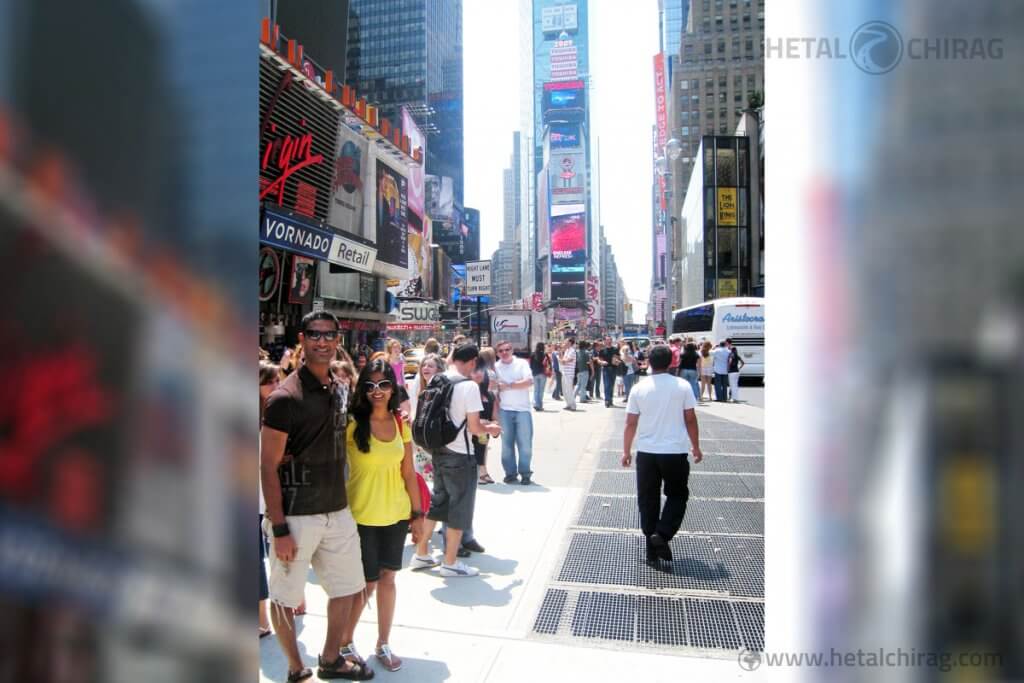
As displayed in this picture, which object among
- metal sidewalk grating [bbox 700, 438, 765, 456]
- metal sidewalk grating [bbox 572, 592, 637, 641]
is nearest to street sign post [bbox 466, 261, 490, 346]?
metal sidewalk grating [bbox 700, 438, 765, 456]

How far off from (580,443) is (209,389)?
9.50 m

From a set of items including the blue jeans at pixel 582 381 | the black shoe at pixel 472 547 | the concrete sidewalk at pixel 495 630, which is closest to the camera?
the concrete sidewalk at pixel 495 630

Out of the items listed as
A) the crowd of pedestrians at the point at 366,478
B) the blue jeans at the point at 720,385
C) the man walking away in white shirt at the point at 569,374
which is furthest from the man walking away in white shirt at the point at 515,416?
the blue jeans at the point at 720,385

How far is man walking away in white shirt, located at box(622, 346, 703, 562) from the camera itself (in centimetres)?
495

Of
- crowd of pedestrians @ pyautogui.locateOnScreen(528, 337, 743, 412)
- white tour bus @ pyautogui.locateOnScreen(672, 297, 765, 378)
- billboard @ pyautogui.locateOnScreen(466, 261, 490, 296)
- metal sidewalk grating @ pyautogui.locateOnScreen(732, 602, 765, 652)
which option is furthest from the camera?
billboard @ pyautogui.locateOnScreen(466, 261, 490, 296)

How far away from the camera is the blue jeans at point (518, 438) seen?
7801 mm

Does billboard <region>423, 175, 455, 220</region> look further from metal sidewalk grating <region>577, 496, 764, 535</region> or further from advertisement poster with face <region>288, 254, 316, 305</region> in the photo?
metal sidewalk grating <region>577, 496, 764, 535</region>

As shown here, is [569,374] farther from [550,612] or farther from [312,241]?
[550,612]

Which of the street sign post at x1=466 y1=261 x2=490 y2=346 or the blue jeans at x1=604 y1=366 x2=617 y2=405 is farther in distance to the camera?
the street sign post at x1=466 y1=261 x2=490 y2=346

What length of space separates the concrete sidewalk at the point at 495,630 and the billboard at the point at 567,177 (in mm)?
125482

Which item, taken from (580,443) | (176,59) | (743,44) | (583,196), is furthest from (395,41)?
(176,59)

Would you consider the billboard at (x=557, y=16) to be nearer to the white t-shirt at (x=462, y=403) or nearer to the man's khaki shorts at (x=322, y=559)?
the white t-shirt at (x=462, y=403)

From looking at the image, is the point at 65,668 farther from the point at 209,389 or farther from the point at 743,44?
the point at 743,44

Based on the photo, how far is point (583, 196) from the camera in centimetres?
12900
